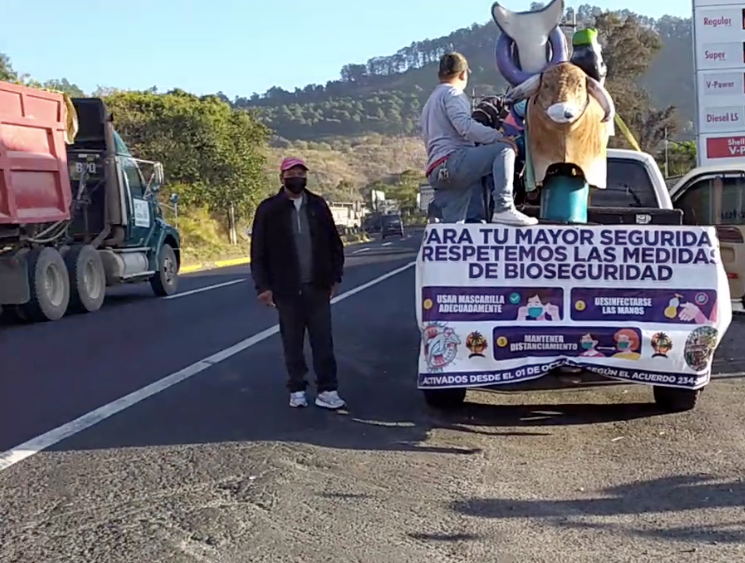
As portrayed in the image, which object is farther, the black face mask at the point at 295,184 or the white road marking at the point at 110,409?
the black face mask at the point at 295,184

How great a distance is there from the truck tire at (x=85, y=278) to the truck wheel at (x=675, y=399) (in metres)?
10.9

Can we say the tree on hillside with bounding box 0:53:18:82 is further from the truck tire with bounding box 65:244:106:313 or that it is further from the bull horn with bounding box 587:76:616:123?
the bull horn with bounding box 587:76:616:123

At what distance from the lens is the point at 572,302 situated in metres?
6.11

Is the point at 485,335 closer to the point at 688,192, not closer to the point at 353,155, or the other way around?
the point at 688,192

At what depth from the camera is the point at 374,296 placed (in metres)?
16.8

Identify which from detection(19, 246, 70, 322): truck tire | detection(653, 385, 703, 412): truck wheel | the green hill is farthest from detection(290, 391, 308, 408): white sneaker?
the green hill

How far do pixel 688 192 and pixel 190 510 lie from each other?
7.15 metres

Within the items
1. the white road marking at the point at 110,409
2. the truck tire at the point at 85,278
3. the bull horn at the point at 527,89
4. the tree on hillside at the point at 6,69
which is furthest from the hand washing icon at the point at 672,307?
the tree on hillside at the point at 6,69

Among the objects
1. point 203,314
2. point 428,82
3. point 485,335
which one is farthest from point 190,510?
point 428,82

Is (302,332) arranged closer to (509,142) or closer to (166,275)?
(509,142)

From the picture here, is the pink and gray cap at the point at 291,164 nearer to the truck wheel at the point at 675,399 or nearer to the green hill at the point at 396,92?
the truck wheel at the point at 675,399

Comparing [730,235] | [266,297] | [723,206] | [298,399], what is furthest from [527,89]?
[723,206]

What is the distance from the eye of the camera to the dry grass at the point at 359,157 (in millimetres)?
123688

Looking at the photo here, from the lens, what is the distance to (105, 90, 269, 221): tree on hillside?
39094 mm
